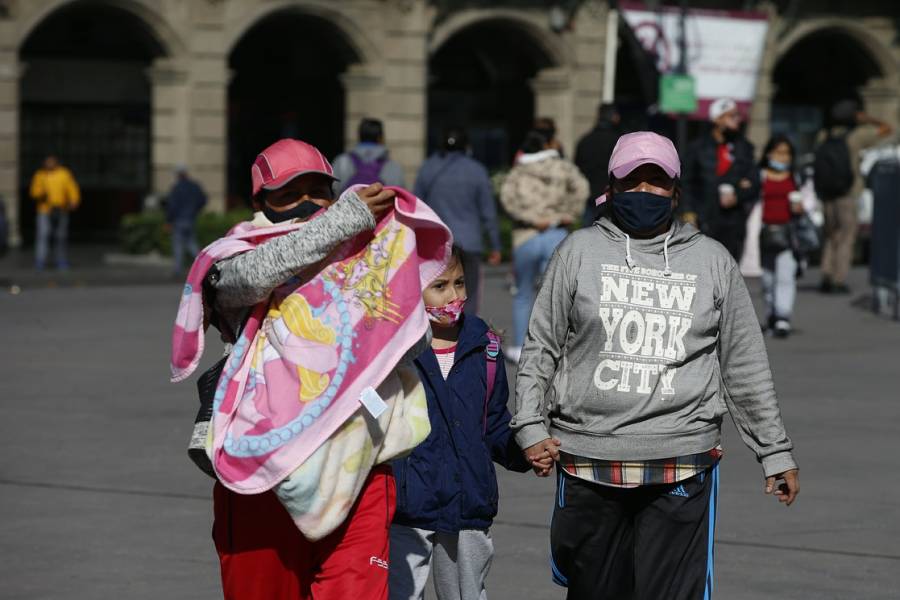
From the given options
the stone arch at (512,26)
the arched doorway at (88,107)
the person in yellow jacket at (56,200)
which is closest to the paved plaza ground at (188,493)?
the person in yellow jacket at (56,200)

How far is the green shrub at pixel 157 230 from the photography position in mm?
25531

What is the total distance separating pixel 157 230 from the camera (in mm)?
25922

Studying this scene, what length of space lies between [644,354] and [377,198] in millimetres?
785

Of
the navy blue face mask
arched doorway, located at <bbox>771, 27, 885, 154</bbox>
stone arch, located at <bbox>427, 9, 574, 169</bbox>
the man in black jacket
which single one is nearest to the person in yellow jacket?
stone arch, located at <bbox>427, 9, 574, 169</bbox>

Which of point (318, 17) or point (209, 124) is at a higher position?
point (318, 17)

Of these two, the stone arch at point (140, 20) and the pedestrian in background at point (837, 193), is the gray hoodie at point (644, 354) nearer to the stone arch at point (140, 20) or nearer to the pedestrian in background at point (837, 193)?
the pedestrian in background at point (837, 193)

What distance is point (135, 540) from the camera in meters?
7.03

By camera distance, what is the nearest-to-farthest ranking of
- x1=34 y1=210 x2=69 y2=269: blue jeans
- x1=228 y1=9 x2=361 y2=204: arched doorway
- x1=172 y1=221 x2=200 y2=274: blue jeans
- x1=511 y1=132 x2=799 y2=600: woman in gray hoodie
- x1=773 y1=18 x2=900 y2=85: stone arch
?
x1=511 y1=132 x2=799 y2=600: woman in gray hoodie → x1=172 y1=221 x2=200 y2=274: blue jeans → x1=34 y1=210 x2=69 y2=269: blue jeans → x1=228 y1=9 x2=361 y2=204: arched doorway → x1=773 y1=18 x2=900 y2=85: stone arch

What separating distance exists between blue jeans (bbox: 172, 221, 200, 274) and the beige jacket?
11.7 metres

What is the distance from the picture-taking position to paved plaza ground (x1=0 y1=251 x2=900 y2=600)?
21.2ft

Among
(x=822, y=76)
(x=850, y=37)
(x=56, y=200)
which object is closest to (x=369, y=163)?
(x=56, y=200)

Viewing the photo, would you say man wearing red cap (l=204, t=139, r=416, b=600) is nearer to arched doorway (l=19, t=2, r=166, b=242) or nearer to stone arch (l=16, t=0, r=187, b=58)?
stone arch (l=16, t=0, r=187, b=58)

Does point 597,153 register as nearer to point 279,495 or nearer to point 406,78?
point 279,495

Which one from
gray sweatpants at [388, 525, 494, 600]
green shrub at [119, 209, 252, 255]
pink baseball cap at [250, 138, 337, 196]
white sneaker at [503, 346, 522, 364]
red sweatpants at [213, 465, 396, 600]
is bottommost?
green shrub at [119, 209, 252, 255]
